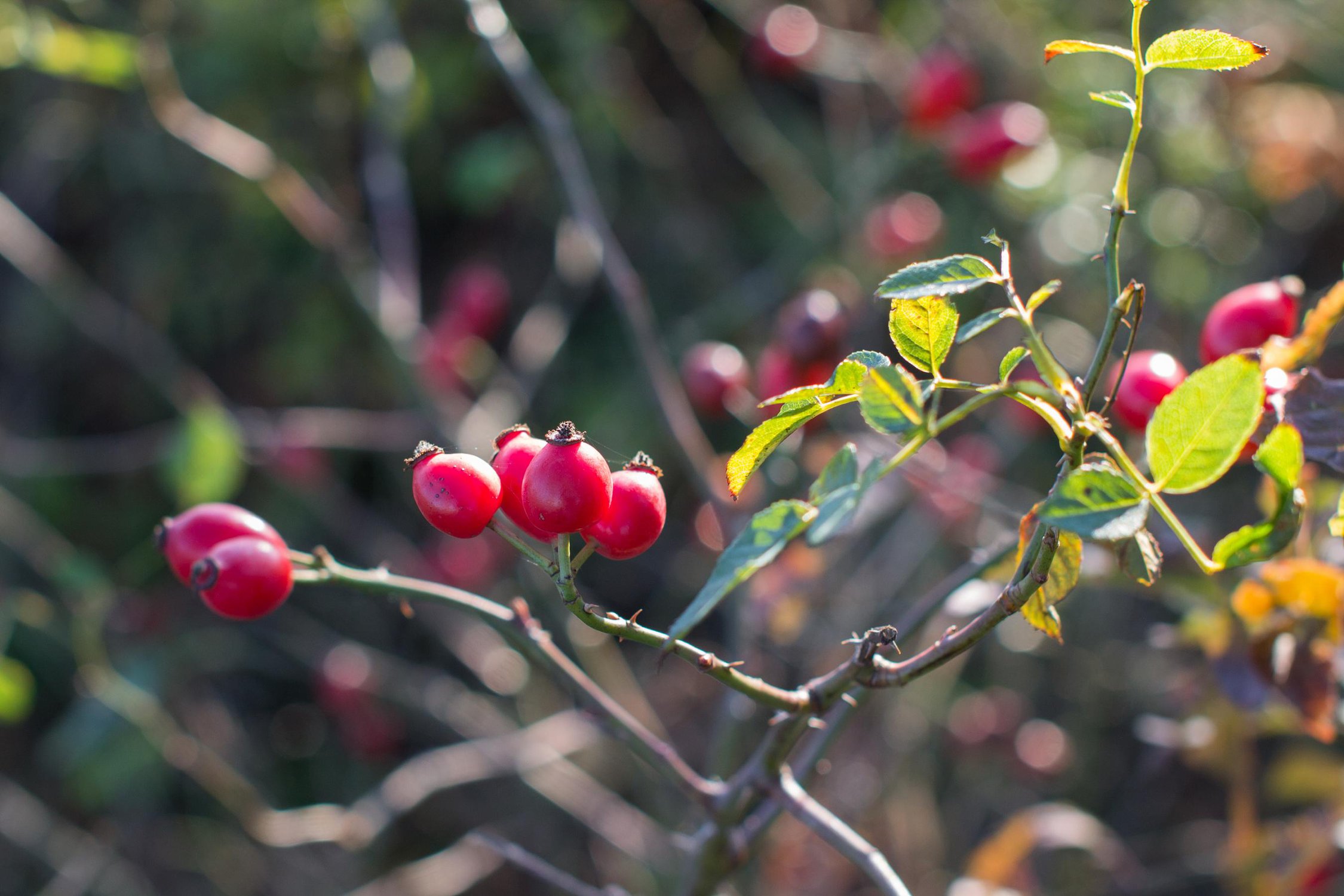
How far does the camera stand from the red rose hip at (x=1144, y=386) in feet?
3.01

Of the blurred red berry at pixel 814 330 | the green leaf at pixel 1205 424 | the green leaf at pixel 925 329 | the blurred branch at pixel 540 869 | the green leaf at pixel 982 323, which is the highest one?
the blurred red berry at pixel 814 330

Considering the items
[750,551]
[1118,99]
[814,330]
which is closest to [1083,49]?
[1118,99]

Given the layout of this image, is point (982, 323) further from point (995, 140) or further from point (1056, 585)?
point (995, 140)

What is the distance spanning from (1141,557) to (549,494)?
41 cm

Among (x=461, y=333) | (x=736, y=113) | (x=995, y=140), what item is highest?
(x=736, y=113)

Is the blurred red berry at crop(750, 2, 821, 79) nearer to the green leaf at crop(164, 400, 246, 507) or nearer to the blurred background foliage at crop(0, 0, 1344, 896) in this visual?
the blurred background foliage at crop(0, 0, 1344, 896)

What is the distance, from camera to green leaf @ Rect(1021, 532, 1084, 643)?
655mm

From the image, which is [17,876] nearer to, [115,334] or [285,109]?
[115,334]

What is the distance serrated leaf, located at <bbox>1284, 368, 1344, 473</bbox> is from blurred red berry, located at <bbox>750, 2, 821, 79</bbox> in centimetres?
200

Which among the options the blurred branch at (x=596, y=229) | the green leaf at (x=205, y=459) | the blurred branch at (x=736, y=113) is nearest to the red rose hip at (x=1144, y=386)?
the blurred branch at (x=596, y=229)

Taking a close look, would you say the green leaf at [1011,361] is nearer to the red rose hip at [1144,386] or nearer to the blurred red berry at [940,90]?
the red rose hip at [1144,386]

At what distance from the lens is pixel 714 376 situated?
1576 mm

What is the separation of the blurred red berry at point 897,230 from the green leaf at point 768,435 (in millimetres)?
1726

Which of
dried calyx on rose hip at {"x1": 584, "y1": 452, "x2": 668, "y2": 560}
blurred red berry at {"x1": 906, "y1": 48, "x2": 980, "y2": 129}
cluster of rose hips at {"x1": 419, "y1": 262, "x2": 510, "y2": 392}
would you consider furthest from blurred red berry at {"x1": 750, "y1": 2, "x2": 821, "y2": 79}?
dried calyx on rose hip at {"x1": 584, "y1": 452, "x2": 668, "y2": 560}
